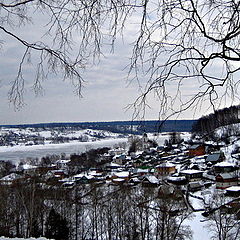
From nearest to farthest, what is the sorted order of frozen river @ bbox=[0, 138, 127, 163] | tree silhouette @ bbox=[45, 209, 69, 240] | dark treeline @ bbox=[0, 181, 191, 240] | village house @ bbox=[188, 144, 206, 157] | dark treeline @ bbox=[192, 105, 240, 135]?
dark treeline @ bbox=[192, 105, 240, 135], village house @ bbox=[188, 144, 206, 157], dark treeline @ bbox=[0, 181, 191, 240], tree silhouette @ bbox=[45, 209, 69, 240], frozen river @ bbox=[0, 138, 127, 163]

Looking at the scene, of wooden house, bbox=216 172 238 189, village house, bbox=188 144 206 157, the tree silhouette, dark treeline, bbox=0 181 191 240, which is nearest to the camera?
village house, bbox=188 144 206 157

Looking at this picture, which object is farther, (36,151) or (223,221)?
(36,151)

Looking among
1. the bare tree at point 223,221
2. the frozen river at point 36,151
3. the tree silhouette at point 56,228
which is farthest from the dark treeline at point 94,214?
the frozen river at point 36,151

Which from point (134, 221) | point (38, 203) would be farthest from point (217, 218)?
point (38, 203)

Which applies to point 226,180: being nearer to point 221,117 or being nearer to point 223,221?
point 223,221

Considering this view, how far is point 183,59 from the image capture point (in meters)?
1.38

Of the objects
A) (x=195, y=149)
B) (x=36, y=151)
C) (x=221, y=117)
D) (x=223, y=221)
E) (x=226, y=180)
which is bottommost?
(x=36, y=151)

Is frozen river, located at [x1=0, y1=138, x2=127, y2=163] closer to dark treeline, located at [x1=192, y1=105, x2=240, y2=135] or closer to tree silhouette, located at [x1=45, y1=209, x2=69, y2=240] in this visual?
tree silhouette, located at [x1=45, y1=209, x2=69, y2=240]

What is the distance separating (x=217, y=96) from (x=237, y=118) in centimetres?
35

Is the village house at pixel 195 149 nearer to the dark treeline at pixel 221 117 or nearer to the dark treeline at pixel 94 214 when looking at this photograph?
the dark treeline at pixel 221 117

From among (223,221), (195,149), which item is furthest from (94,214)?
(195,149)

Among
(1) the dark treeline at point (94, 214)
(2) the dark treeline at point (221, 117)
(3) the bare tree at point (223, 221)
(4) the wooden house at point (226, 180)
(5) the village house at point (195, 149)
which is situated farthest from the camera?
(4) the wooden house at point (226, 180)

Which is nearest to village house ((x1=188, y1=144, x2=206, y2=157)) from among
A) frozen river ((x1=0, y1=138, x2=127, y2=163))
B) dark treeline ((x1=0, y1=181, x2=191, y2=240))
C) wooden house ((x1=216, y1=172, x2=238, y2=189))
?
dark treeline ((x1=0, y1=181, x2=191, y2=240))

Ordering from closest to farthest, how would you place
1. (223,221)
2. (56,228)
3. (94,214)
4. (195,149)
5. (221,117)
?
1. (221,117)
2. (195,149)
3. (223,221)
4. (56,228)
5. (94,214)
